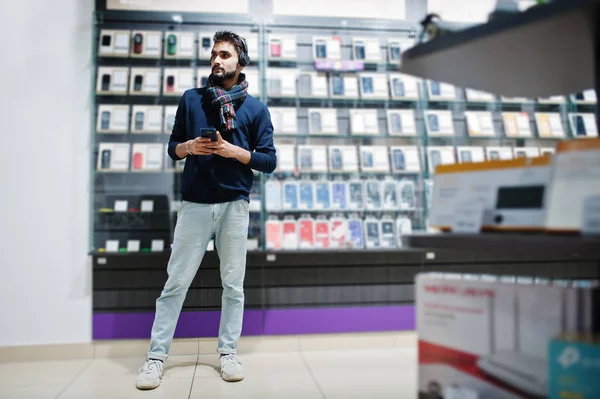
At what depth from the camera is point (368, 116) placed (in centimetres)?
372

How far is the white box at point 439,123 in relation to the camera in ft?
12.2

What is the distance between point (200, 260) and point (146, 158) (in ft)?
3.54

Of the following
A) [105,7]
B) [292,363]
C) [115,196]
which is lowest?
[292,363]

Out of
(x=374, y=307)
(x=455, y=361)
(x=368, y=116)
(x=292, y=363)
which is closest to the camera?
(x=455, y=361)

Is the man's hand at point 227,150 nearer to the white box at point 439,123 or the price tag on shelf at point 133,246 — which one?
the price tag on shelf at point 133,246

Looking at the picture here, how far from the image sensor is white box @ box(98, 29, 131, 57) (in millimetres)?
3451

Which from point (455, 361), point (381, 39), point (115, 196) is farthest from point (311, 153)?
point (455, 361)

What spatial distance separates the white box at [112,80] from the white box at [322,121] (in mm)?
1302

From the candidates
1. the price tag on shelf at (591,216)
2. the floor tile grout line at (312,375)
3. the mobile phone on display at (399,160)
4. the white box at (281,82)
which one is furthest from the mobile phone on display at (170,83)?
the price tag on shelf at (591,216)

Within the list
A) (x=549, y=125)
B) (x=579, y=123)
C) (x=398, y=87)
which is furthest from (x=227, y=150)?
(x=579, y=123)

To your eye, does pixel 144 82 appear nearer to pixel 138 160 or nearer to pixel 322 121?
pixel 138 160

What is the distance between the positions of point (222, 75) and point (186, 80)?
92cm

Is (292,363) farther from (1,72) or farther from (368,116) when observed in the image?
(1,72)

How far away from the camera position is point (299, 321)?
11.2 feet
